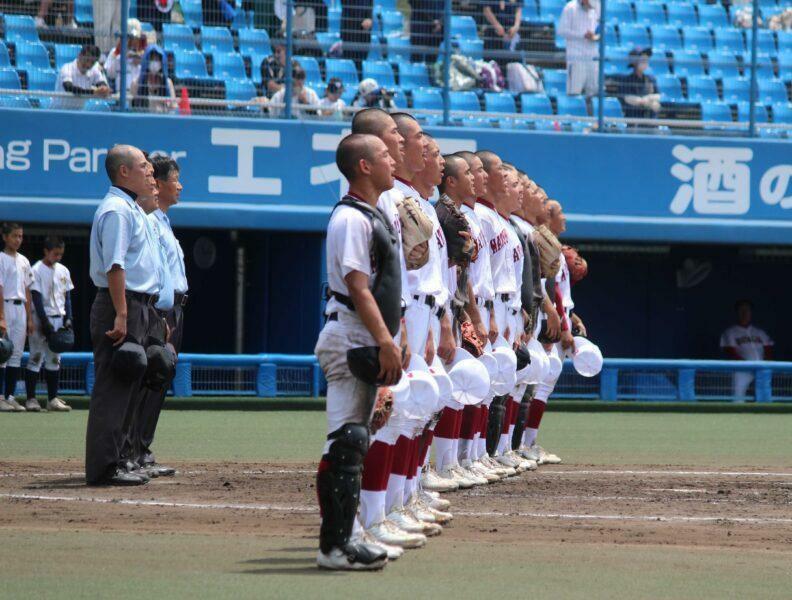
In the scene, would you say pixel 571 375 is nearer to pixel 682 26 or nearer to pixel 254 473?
pixel 682 26

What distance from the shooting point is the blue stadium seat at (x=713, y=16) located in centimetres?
2036

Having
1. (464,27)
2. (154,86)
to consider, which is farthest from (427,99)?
(154,86)

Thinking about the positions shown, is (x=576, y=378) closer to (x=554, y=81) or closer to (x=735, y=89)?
(x=554, y=81)

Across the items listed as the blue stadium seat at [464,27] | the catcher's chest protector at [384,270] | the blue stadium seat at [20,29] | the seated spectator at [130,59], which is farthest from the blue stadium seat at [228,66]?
the catcher's chest protector at [384,270]

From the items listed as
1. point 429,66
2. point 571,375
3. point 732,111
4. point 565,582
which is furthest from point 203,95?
point 565,582

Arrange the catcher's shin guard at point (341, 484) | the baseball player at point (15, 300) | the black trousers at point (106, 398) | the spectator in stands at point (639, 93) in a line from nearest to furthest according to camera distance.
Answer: the catcher's shin guard at point (341, 484) < the black trousers at point (106, 398) < the baseball player at point (15, 300) < the spectator in stands at point (639, 93)

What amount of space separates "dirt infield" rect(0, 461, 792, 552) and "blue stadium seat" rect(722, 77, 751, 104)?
9.48 meters

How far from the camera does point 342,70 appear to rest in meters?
16.9

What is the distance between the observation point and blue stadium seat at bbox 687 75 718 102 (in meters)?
18.4

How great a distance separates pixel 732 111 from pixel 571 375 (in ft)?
13.7

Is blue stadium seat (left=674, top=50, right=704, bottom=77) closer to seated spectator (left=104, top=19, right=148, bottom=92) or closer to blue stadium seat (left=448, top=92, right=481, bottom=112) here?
blue stadium seat (left=448, top=92, right=481, bottom=112)

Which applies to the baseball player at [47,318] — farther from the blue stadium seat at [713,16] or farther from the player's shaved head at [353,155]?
the blue stadium seat at [713,16]

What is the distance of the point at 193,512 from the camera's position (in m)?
7.43

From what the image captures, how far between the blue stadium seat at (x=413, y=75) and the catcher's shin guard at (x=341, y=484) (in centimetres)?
1197
